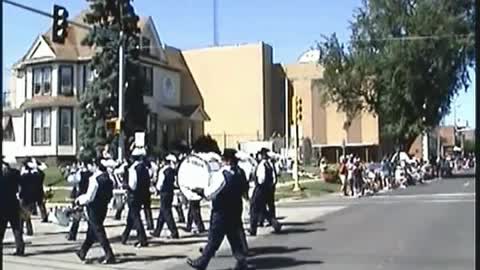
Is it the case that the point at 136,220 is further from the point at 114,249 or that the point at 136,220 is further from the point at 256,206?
the point at 256,206

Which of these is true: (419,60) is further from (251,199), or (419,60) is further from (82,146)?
(251,199)

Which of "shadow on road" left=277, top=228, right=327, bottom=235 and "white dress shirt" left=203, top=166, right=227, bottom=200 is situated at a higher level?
"white dress shirt" left=203, top=166, right=227, bottom=200

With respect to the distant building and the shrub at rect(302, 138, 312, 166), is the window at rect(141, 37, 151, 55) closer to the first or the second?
the distant building

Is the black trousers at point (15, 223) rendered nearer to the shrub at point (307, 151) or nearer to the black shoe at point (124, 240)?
the black shoe at point (124, 240)

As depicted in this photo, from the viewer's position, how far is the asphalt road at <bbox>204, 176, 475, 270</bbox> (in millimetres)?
14383

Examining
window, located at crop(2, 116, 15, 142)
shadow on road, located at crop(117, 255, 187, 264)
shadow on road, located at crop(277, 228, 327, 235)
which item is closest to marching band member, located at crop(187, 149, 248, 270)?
shadow on road, located at crop(117, 255, 187, 264)

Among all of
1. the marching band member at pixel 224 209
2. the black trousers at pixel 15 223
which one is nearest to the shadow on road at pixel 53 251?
the black trousers at pixel 15 223

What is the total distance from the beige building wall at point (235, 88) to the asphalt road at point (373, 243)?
164ft

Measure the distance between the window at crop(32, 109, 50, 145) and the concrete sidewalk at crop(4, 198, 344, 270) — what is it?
124 ft

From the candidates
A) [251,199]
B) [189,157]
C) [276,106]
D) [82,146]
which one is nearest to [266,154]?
[251,199]

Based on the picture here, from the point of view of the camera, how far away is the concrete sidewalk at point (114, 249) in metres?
14.7

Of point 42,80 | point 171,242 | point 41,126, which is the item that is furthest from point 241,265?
point 42,80

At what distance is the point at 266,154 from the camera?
19891 mm

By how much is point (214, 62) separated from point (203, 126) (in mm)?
6814
